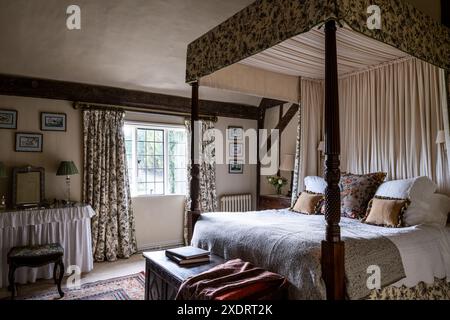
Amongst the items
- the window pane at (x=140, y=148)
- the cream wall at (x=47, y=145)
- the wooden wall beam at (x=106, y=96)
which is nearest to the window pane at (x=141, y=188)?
the window pane at (x=140, y=148)

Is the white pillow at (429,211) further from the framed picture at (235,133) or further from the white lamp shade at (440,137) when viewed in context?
the framed picture at (235,133)

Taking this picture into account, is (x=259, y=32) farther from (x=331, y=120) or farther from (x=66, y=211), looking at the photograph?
(x=66, y=211)

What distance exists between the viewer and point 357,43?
295 centimetres

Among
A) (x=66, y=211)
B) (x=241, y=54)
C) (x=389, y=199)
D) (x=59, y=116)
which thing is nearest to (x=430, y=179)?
(x=389, y=199)

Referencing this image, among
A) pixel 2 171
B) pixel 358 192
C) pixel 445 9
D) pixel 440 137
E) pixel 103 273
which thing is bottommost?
pixel 103 273

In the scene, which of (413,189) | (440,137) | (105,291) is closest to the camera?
(413,189)

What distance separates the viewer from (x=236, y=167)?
19.4ft

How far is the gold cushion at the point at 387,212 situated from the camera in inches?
106

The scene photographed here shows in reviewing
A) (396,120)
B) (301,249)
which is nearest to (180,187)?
(396,120)

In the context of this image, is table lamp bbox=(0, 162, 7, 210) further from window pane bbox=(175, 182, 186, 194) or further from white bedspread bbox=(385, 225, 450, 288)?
white bedspread bbox=(385, 225, 450, 288)

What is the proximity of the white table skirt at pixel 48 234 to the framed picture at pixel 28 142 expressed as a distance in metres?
0.92

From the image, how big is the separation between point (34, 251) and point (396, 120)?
4.00m

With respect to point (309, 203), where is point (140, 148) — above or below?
above

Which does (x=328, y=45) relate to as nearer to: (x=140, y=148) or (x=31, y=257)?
(x=31, y=257)
